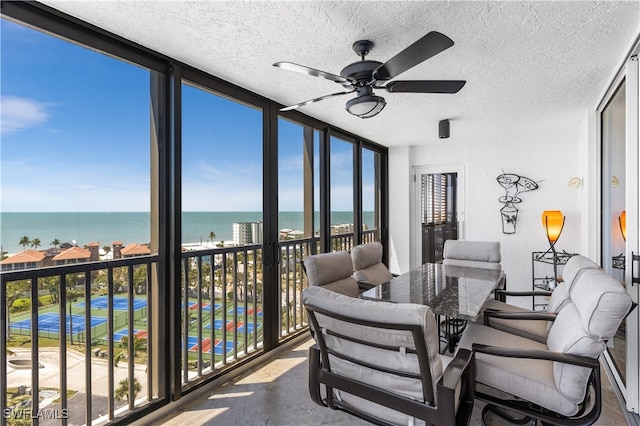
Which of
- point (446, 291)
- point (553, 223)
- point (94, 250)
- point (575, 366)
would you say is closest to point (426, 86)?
point (446, 291)

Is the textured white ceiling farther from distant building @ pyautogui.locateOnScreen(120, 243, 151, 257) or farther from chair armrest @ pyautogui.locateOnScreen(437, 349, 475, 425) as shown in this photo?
chair armrest @ pyautogui.locateOnScreen(437, 349, 475, 425)

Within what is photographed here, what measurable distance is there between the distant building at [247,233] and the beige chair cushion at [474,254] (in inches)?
82.3

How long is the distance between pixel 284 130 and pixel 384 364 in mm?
2751

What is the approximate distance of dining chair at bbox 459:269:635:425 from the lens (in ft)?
4.73

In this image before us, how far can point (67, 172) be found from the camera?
186 centimetres

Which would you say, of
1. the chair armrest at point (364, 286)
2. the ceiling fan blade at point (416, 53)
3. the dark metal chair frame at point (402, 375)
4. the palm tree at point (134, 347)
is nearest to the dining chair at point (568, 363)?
the dark metal chair frame at point (402, 375)

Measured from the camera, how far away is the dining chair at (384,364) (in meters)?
1.27

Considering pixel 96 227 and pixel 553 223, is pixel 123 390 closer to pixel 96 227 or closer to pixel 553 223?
pixel 96 227

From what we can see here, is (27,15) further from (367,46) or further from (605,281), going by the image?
(605,281)

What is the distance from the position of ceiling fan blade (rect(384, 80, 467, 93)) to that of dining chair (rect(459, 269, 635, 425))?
51.8 inches

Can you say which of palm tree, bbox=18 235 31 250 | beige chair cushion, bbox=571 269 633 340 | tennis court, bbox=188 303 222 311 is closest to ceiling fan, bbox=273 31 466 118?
beige chair cushion, bbox=571 269 633 340

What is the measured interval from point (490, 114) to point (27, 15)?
397 cm

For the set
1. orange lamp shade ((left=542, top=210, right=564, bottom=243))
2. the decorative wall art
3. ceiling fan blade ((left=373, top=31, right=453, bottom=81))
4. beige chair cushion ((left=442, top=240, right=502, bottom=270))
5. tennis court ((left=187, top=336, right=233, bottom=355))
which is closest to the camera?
ceiling fan blade ((left=373, top=31, right=453, bottom=81))

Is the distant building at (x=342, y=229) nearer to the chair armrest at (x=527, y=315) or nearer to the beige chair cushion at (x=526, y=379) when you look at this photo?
the chair armrest at (x=527, y=315)
